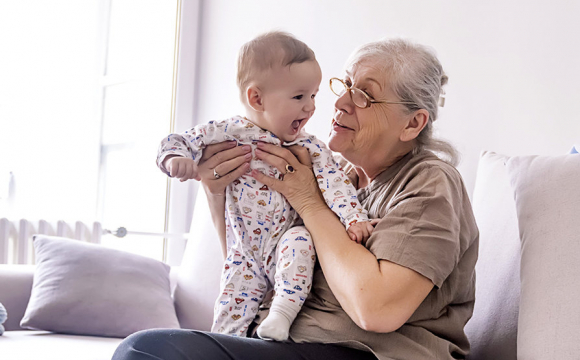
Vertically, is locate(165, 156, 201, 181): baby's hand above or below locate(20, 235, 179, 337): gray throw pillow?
above

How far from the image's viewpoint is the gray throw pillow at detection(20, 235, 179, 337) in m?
2.24

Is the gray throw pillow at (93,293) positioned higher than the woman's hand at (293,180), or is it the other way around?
the woman's hand at (293,180)

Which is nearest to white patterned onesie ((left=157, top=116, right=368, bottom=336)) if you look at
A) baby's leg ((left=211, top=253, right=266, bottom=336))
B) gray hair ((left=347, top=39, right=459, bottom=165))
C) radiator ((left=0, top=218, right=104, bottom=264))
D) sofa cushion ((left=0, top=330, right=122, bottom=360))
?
baby's leg ((left=211, top=253, right=266, bottom=336))

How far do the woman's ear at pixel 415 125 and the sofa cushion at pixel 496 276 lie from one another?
33cm

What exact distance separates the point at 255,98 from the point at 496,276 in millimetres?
776

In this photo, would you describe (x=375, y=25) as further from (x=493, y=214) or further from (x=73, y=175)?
(x=73, y=175)

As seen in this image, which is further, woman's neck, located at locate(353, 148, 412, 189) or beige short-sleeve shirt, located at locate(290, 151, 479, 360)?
woman's neck, located at locate(353, 148, 412, 189)

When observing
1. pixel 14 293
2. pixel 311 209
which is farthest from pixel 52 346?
pixel 311 209

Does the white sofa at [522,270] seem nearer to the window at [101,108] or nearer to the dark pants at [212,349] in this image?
the dark pants at [212,349]

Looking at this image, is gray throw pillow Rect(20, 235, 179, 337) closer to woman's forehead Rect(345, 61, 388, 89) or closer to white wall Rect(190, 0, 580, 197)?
white wall Rect(190, 0, 580, 197)

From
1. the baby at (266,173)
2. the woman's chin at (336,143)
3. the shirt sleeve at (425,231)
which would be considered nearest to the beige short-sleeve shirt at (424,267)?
the shirt sleeve at (425,231)

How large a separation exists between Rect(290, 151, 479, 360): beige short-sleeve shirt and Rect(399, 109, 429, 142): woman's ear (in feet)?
0.49

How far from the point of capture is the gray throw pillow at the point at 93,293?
7.34ft

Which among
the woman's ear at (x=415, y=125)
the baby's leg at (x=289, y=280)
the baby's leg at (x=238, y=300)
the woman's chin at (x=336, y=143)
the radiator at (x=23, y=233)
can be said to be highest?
the woman's ear at (x=415, y=125)
